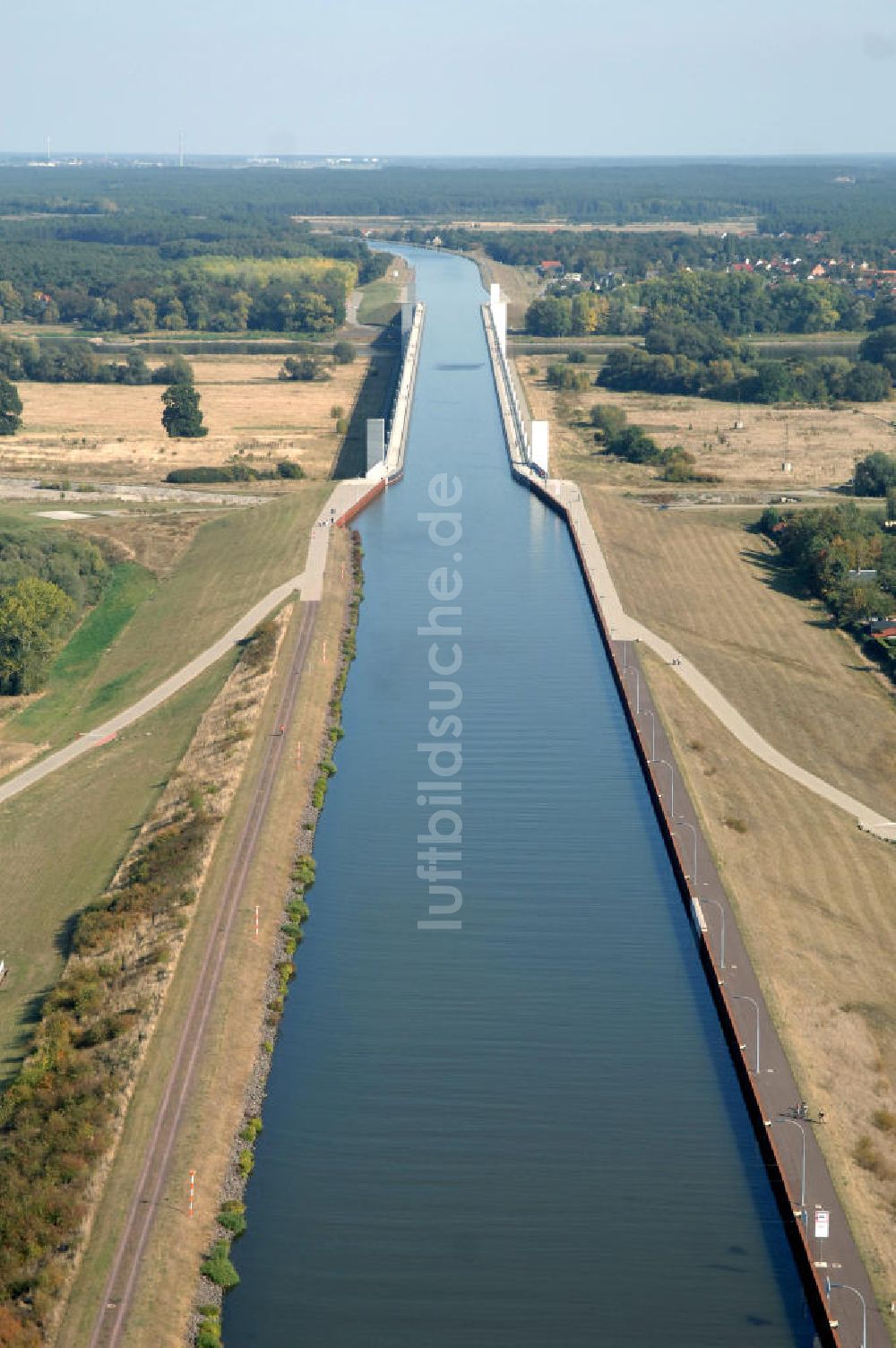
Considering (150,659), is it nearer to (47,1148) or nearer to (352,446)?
(47,1148)

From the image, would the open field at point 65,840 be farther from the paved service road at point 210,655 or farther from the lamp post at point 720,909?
the lamp post at point 720,909

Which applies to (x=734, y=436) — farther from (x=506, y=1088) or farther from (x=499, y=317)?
(x=506, y=1088)

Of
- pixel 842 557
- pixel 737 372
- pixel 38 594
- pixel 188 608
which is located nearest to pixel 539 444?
pixel 842 557

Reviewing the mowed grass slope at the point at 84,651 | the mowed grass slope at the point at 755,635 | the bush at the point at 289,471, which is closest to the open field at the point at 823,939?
the mowed grass slope at the point at 755,635

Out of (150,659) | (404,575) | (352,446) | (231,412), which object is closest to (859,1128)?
(150,659)

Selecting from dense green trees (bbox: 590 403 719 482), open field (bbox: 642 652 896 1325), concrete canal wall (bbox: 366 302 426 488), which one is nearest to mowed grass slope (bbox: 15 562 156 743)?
concrete canal wall (bbox: 366 302 426 488)
